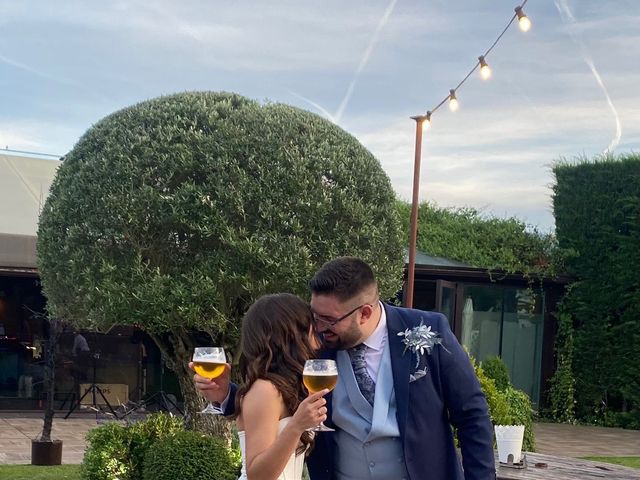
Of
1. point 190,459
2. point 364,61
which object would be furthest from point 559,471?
point 364,61

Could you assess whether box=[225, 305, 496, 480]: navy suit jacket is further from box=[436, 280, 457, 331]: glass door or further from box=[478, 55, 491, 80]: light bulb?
box=[436, 280, 457, 331]: glass door

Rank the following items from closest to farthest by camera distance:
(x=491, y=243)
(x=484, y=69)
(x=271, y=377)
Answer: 1. (x=271, y=377)
2. (x=484, y=69)
3. (x=491, y=243)

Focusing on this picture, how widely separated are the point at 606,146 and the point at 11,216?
11362 mm

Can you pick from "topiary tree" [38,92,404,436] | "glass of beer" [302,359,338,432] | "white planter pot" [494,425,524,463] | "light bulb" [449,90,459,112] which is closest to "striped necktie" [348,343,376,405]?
"glass of beer" [302,359,338,432]

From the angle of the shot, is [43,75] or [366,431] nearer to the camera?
[366,431]

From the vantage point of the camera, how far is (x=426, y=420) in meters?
3.10

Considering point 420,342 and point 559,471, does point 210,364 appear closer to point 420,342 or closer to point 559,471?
point 420,342

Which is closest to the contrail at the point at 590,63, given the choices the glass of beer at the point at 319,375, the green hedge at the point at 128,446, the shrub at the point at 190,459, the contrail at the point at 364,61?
→ the contrail at the point at 364,61

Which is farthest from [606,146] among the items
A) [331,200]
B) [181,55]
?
[331,200]

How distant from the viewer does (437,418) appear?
10.3 ft

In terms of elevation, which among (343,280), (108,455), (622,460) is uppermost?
(343,280)

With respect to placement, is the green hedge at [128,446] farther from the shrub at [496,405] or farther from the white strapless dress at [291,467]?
the white strapless dress at [291,467]

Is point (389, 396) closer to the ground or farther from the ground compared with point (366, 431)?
farther from the ground

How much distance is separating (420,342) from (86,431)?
37.3 ft
